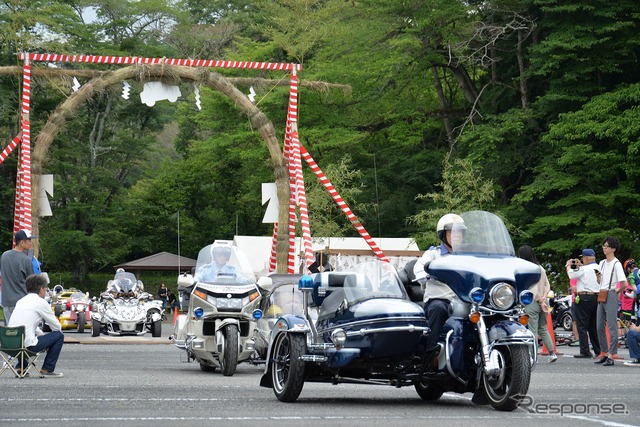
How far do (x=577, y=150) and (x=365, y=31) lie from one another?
13274mm

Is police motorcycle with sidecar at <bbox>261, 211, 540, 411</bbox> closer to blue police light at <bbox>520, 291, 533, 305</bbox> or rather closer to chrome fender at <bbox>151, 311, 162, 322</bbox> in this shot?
blue police light at <bbox>520, 291, 533, 305</bbox>

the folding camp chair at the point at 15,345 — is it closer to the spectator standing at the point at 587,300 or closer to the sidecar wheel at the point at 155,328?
the spectator standing at the point at 587,300

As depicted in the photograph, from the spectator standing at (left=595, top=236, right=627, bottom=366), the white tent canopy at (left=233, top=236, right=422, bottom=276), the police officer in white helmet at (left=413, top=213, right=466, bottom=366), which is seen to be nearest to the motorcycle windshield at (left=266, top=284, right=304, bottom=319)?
the spectator standing at (left=595, top=236, right=627, bottom=366)

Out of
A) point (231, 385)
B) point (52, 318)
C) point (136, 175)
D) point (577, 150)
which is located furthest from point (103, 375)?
point (136, 175)

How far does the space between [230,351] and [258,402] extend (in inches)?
171

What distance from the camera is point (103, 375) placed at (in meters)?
16.4

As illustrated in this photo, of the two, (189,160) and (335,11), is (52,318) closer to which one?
(335,11)

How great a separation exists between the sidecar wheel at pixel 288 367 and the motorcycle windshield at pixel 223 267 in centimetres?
484

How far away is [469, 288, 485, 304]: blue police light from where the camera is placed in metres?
11.0

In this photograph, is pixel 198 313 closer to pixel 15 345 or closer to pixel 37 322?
pixel 37 322

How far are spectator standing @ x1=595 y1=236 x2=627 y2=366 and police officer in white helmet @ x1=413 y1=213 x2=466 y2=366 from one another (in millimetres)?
7562

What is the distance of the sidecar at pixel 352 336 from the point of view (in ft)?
37.4

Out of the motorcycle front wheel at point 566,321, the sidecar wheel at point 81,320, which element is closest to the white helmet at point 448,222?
the motorcycle front wheel at point 566,321

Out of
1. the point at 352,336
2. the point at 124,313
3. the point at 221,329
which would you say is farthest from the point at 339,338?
the point at 124,313
